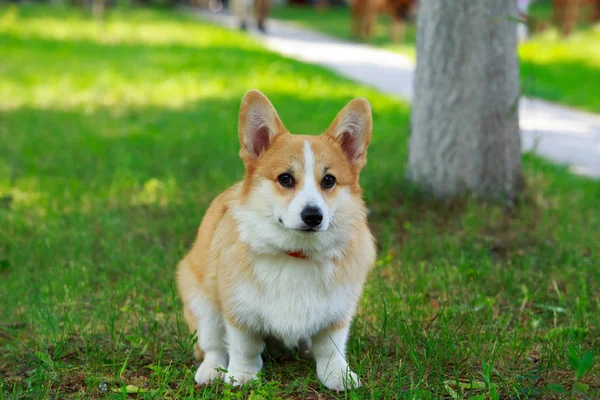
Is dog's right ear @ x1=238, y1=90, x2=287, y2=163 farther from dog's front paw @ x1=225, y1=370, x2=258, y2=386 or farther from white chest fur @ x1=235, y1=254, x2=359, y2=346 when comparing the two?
dog's front paw @ x1=225, y1=370, x2=258, y2=386

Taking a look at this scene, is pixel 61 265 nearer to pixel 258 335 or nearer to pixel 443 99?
pixel 258 335

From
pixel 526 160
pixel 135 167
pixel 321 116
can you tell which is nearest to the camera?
pixel 526 160

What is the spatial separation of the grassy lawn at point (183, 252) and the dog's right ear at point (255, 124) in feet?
2.94

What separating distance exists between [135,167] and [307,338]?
4392 mm

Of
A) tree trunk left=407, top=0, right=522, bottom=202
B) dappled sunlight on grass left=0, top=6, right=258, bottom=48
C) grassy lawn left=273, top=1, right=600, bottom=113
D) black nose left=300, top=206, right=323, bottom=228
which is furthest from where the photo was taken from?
dappled sunlight on grass left=0, top=6, right=258, bottom=48

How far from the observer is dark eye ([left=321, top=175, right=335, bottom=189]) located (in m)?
3.20

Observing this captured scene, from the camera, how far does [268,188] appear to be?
3.20m

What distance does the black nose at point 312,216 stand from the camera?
299cm

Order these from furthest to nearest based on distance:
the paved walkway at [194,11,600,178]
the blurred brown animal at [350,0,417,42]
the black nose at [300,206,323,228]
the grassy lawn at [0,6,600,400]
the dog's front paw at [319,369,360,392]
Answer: the blurred brown animal at [350,0,417,42]
the paved walkway at [194,11,600,178]
the grassy lawn at [0,6,600,400]
the dog's front paw at [319,369,360,392]
the black nose at [300,206,323,228]

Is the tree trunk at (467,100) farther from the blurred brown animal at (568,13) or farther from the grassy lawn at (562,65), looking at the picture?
the blurred brown animal at (568,13)

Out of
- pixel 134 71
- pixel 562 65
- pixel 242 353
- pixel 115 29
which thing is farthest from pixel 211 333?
pixel 115 29

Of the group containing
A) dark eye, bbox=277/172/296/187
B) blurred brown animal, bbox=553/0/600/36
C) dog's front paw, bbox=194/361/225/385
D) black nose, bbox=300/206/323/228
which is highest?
blurred brown animal, bbox=553/0/600/36

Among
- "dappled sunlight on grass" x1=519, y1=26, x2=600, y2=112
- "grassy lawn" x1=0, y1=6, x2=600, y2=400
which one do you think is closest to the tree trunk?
"grassy lawn" x1=0, y1=6, x2=600, y2=400

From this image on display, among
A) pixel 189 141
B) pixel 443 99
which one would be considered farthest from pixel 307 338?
pixel 189 141
